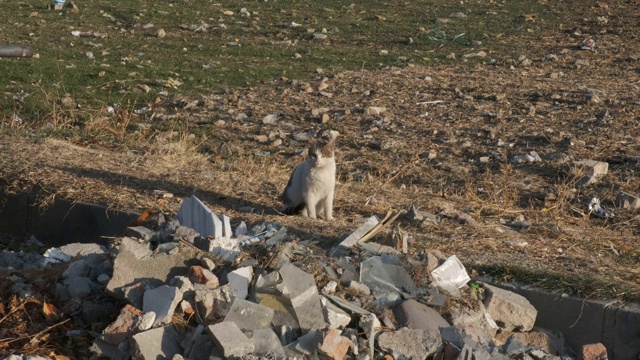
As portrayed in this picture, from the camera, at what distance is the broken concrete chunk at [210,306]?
4.50 meters

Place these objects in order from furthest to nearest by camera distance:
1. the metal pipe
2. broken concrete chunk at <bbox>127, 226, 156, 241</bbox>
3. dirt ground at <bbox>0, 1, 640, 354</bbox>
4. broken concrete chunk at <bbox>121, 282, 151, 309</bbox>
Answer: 1. dirt ground at <bbox>0, 1, 640, 354</bbox>
2. the metal pipe
3. broken concrete chunk at <bbox>127, 226, 156, 241</bbox>
4. broken concrete chunk at <bbox>121, 282, 151, 309</bbox>

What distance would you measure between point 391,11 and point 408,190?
9670 mm

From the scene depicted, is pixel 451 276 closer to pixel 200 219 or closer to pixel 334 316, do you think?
pixel 334 316

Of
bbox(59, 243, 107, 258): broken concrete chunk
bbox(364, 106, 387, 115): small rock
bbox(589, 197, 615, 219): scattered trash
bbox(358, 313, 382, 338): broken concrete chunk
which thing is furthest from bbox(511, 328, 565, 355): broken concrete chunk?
bbox(364, 106, 387, 115): small rock

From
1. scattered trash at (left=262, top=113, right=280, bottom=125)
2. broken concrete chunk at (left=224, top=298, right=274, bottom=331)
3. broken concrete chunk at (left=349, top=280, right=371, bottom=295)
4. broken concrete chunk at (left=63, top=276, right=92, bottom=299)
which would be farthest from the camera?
scattered trash at (left=262, top=113, right=280, bottom=125)

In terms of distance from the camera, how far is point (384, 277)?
204 inches

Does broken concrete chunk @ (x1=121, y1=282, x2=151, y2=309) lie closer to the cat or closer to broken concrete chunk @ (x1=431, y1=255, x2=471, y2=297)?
broken concrete chunk @ (x1=431, y1=255, x2=471, y2=297)

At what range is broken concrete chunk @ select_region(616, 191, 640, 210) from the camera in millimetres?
7547

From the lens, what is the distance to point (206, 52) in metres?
14.1

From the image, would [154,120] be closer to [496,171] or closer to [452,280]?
[496,171]

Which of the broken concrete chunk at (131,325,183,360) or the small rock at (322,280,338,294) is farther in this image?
the small rock at (322,280,338,294)

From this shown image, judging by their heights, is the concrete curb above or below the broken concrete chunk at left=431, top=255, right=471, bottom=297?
below

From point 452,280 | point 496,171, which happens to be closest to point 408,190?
point 496,171

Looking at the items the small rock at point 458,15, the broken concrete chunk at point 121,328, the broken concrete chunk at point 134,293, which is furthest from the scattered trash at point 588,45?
the broken concrete chunk at point 121,328
